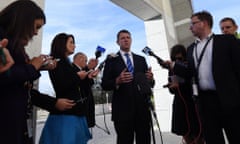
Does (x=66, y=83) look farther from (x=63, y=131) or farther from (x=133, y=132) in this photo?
(x=133, y=132)

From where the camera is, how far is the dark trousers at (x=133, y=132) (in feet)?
5.40

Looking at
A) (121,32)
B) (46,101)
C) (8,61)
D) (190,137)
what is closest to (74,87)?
(46,101)

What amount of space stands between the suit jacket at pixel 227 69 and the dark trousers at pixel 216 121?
0.08 metres

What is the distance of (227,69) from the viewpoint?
1.47m

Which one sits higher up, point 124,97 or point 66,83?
point 66,83

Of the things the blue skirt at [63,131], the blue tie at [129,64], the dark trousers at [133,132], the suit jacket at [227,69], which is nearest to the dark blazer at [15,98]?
the blue skirt at [63,131]

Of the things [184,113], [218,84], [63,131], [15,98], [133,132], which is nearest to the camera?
[15,98]

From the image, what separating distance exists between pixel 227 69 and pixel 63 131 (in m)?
1.13

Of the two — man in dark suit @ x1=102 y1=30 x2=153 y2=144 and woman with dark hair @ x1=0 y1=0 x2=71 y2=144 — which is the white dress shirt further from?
woman with dark hair @ x1=0 y1=0 x2=71 y2=144

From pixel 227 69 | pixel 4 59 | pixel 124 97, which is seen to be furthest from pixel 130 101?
pixel 4 59

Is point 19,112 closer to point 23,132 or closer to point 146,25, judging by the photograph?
point 23,132

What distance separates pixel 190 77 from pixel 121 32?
2.32 feet

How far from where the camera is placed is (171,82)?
2.04m

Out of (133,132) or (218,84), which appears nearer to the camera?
(218,84)
